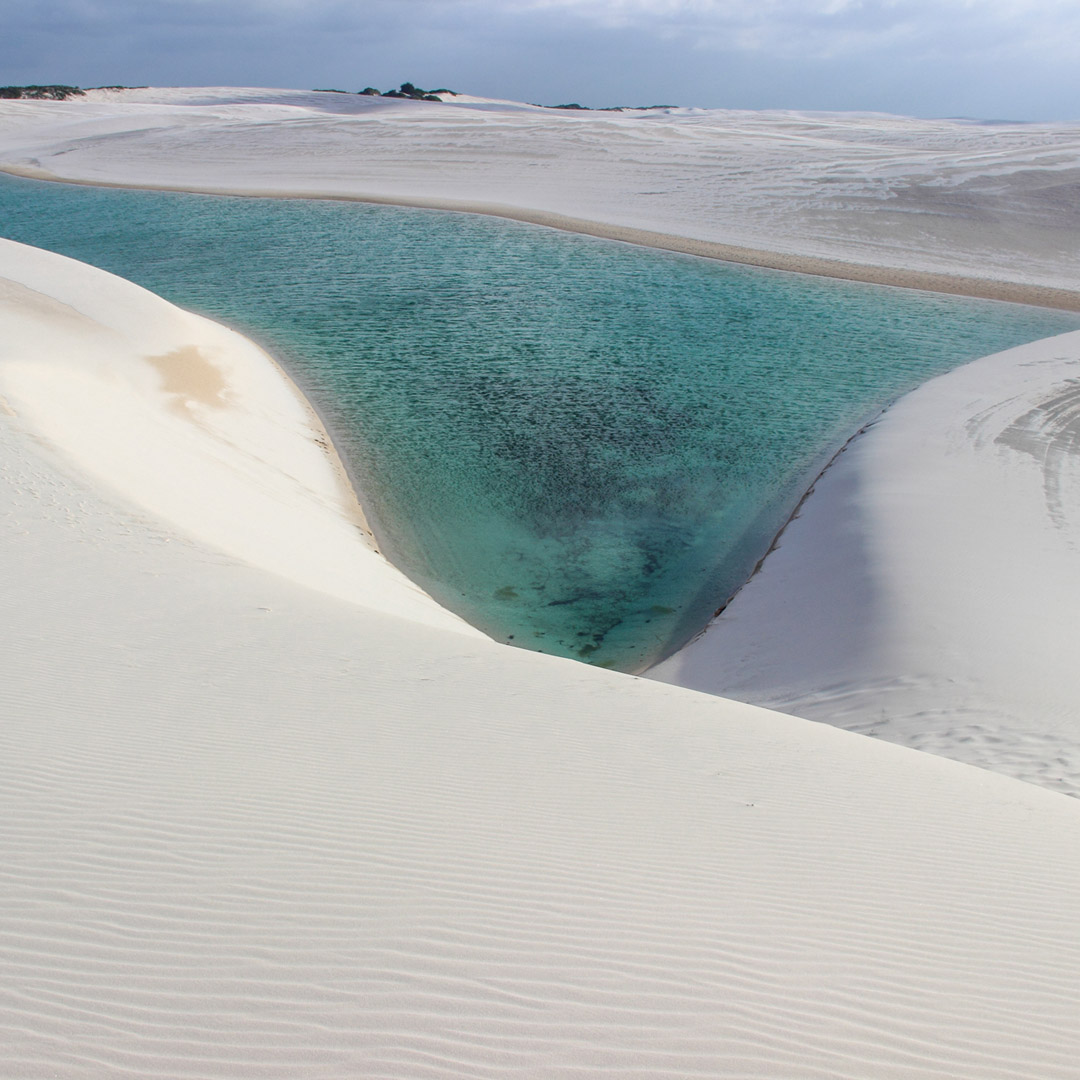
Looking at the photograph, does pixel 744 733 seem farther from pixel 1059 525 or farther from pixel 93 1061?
pixel 1059 525

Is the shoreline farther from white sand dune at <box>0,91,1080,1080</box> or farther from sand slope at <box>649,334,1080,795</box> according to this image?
white sand dune at <box>0,91,1080,1080</box>

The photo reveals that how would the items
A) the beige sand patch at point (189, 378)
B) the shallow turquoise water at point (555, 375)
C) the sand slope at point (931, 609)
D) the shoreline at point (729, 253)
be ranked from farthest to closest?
the shoreline at point (729, 253) → the beige sand patch at point (189, 378) → the shallow turquoise water at point (555, 375) → the sand slope at point (931, 609)

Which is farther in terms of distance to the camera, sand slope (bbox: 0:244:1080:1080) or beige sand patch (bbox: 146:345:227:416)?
beige sand patch (bbox: 146:345:227:416)

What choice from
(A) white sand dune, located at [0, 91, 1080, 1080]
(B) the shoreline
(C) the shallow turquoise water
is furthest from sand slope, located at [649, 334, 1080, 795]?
(B) the shoreline

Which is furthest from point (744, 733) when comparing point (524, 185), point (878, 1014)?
point (524, 185)

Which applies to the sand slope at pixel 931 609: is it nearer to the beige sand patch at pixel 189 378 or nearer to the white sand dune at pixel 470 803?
the white sand dune at pixel 470 803

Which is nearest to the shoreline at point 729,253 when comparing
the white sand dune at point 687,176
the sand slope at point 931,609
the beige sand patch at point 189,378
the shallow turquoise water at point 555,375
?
the white sand dune at point 687,176
